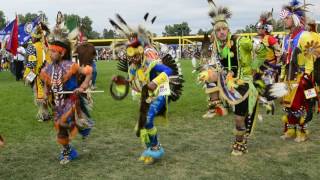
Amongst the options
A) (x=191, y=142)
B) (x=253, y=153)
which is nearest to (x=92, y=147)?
(x=191, y=142)

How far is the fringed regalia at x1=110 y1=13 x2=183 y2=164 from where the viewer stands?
5.37 m

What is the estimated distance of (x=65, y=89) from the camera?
18.4ft

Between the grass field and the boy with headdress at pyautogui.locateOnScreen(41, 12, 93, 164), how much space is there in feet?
1.36

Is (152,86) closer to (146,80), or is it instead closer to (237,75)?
(146,80)

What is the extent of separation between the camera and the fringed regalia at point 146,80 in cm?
537

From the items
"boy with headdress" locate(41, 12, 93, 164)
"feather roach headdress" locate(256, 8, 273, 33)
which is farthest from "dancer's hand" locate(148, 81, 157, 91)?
"feather roach headdress" locate(256, 8, 273, 33)

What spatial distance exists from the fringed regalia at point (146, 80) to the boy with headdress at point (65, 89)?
1.70 feet

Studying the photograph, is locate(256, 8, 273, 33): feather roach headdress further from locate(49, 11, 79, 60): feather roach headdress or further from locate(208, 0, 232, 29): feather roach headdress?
locate(49, 11, 79, 60): feather roach headdress

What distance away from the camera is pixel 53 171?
17.4 ft

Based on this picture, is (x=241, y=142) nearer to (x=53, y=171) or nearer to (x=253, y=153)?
(x=253, y=153)

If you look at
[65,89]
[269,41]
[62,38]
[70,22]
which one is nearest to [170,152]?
[65,89]

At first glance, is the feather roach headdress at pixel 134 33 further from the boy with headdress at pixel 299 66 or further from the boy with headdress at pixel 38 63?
the boy with headdress at pixel 38 63

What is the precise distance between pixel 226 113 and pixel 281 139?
2316 millimetres

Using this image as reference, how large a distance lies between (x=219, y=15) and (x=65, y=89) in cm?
225
